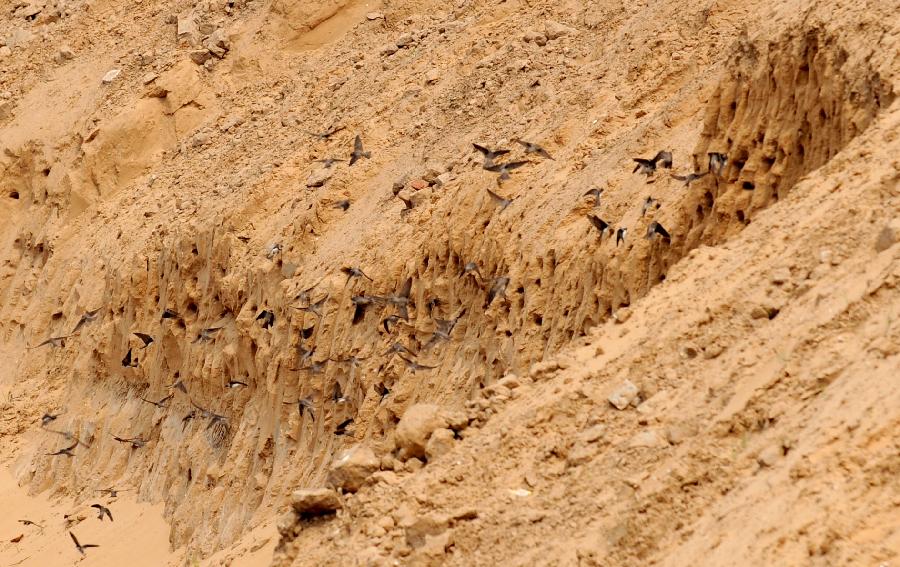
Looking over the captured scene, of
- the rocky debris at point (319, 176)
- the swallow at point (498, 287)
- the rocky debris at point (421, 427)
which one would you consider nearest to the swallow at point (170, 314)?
the rocky debris at point (319, 176)

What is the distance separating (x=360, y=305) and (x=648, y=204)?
4.17m

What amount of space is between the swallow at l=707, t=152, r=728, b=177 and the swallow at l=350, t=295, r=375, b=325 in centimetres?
482

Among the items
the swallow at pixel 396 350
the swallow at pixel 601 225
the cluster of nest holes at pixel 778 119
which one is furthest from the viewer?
the swallow at pixel 396 350

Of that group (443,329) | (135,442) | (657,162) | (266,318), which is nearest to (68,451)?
(135,442)

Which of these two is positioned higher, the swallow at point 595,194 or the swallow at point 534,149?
the swallow at point 595,194

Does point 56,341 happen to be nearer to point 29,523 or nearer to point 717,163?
point 29,523

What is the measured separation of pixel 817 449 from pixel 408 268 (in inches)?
346


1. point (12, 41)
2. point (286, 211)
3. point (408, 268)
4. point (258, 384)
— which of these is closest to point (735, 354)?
point (408, 268)

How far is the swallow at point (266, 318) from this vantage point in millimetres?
16281

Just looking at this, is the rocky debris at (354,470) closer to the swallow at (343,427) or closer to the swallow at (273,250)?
the swallow at (343,427)

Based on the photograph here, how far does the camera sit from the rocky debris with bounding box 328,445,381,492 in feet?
27.0

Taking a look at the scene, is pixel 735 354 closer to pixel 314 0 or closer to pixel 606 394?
pixel 606 394

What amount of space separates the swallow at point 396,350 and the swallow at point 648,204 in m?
3.11

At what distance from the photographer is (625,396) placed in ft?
24.8
